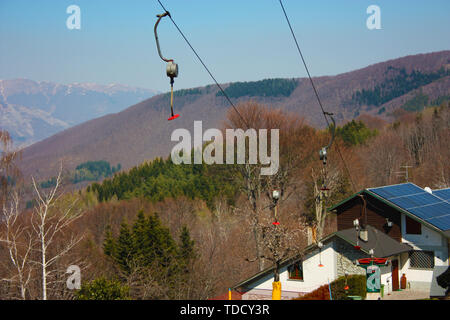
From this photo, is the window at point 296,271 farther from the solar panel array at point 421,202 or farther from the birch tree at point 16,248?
the birch tree at point 16,248

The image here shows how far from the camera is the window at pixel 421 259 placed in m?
29.4

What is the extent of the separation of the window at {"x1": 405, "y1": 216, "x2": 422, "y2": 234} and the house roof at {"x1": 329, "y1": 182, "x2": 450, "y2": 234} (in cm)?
57

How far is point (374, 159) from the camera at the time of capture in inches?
3374

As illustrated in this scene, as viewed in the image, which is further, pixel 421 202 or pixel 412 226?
pixel 421 202

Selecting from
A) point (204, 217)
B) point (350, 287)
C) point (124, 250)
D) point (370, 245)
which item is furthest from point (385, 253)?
→ point (204, 217)

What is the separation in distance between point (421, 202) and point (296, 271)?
880 cm

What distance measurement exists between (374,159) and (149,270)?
50.0m

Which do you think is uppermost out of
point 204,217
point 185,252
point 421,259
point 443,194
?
point 204,217

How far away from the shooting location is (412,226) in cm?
3050

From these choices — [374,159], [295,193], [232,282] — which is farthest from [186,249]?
[374,159]

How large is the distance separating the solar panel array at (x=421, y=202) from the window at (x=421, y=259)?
1828mm

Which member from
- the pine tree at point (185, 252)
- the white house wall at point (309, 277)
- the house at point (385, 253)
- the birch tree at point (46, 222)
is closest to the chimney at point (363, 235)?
the house at point (385, 253)

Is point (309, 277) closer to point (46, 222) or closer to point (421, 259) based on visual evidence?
point (421, 259)

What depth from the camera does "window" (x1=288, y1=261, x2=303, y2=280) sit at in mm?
29344
